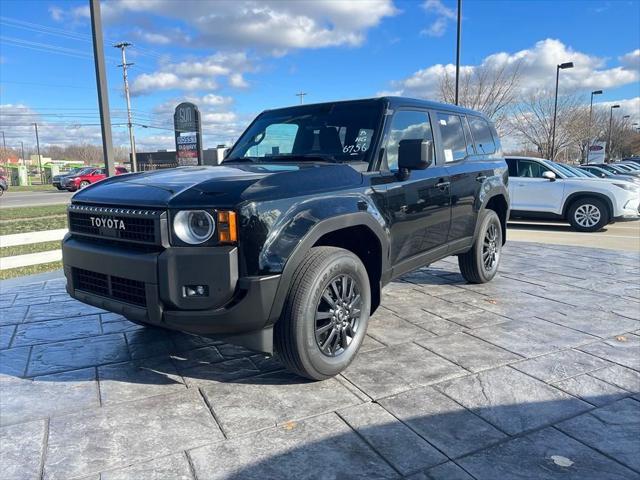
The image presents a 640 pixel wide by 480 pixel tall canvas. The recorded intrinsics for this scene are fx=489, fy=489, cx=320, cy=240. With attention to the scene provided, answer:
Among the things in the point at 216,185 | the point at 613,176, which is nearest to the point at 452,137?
the point at 216,185

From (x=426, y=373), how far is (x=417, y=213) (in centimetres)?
140

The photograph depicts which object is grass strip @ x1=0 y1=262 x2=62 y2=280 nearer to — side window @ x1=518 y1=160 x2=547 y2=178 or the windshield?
the windshield

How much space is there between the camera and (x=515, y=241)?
9.70 metres

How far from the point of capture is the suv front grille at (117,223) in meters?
2.83

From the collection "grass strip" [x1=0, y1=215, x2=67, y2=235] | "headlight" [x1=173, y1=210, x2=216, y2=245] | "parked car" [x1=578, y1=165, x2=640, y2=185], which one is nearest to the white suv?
"parked car" [x1=578, y1=165, x2=640, y2=185]

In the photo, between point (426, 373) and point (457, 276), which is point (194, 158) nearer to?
point (457, 276)

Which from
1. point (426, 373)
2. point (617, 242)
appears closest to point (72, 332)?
point (426, 373)

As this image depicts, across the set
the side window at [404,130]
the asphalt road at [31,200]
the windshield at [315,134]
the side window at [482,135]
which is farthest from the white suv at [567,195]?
the asphalt road at [31,200]

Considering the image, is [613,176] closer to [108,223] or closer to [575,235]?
[575,235]

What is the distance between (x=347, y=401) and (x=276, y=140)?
2.48 metres

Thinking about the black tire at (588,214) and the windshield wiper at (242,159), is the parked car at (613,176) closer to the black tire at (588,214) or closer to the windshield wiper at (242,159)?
the black tire at (588,214)

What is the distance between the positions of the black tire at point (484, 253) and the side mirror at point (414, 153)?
2.21 m

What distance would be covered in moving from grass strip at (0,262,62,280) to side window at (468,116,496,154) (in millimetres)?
6191

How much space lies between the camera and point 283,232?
9.57 ft
